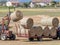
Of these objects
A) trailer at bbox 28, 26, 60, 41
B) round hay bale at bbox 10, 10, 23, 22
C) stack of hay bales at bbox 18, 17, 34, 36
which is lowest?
trailer at bbox 28, 26, 60, 41

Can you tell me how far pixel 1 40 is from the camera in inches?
1057

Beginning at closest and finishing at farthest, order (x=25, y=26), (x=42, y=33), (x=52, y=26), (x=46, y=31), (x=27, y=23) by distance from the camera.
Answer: (x=27, y=23) < (x=25, y=26) < (x=42, y=33) < (x=46, y=31) < (x=52, y=26)

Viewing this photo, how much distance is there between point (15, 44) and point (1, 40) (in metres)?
3.36

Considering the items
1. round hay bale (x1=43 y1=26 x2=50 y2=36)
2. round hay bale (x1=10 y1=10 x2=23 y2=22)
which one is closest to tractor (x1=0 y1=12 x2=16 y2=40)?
round hay bale (x1=10 y1=10 x2=23 y2=22)

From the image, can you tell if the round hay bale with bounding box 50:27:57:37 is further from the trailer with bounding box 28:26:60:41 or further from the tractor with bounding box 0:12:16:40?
the tractor with bounding box 0:12:16:40

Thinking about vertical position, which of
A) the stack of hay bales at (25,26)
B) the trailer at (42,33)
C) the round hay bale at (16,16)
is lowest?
the trailer at (42,33)

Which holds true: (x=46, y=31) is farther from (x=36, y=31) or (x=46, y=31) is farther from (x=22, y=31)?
(x=22, y=31)

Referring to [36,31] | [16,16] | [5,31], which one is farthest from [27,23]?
[5,31]

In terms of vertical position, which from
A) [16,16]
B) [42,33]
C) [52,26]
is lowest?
[42,33]

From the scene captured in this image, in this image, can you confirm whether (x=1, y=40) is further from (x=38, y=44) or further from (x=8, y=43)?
(x=38, y=44)

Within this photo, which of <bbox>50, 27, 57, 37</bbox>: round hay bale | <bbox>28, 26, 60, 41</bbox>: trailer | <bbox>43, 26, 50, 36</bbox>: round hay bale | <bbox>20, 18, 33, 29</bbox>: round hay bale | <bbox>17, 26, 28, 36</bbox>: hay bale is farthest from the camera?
<bbox>50, 27, 57, 37</bbox>: round hay bale

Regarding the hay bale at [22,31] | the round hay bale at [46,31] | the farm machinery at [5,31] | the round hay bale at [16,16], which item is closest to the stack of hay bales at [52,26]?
the round hay bale at [46,31]

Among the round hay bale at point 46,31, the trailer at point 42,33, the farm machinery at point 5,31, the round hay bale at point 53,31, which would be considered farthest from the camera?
the round hay bale at point 53,31

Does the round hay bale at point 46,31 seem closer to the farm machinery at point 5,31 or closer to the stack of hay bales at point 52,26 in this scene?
the stack of hay bales at point 52,26
